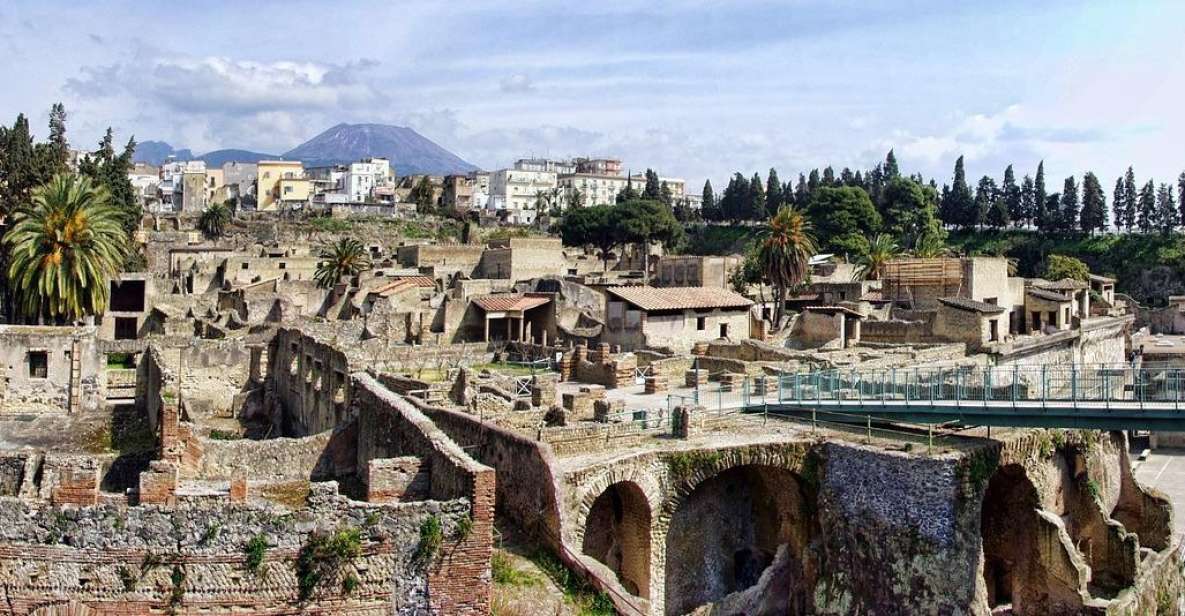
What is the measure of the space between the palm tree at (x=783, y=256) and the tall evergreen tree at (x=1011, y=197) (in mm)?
74862

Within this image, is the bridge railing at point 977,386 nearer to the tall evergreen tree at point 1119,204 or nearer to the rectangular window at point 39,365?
the rectangular window at point 39,365

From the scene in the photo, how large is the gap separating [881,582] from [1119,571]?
9.37 meters

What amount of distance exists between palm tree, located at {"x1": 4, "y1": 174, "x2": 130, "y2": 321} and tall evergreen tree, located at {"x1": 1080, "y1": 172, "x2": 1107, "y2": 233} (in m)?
105

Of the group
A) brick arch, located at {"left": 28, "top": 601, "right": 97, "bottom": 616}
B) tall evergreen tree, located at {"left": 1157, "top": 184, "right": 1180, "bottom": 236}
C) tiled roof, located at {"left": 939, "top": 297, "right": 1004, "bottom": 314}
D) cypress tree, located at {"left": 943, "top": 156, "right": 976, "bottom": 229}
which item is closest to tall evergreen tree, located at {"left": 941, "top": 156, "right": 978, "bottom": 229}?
cypress tree, located at {"left": 943, "top": 156, "right": 976, "bottom": 229}

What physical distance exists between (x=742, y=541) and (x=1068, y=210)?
10995 centimetres

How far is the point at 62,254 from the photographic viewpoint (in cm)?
4341

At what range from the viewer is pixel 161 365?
111 ft

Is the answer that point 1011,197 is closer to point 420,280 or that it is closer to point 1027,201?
point 1027,201

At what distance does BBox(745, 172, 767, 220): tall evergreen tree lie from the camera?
138375mm

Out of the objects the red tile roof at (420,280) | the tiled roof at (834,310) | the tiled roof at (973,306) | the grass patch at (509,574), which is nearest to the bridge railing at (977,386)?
the grass patch at (509,574)

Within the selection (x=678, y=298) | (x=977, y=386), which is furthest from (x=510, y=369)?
(x=977, y=386)

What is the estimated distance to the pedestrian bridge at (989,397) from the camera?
23.8 metres

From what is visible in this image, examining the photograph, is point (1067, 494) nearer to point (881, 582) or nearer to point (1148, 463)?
point (881, 582)

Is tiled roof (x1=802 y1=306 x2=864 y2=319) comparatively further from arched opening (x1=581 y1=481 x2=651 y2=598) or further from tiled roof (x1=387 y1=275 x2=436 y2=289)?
arched opening (x1=581 y1=481 x2=651 y2=598)
